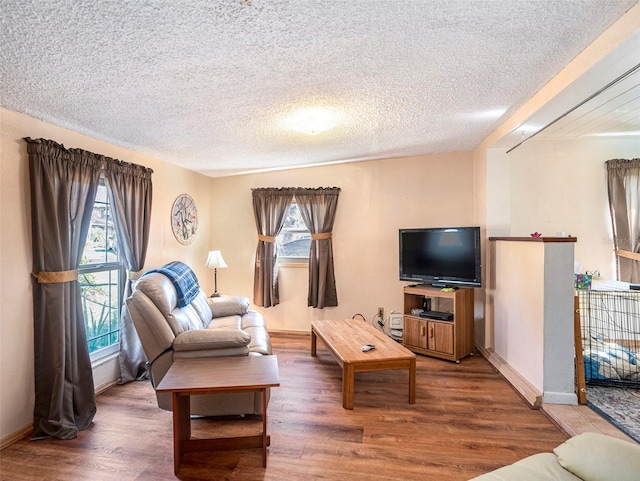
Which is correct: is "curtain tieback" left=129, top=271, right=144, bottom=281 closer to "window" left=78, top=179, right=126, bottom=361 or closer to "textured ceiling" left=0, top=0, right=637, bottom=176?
"window" left=78, top=179, right=126, bottom=361

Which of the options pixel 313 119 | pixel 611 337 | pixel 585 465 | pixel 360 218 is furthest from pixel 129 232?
pixel 611 337

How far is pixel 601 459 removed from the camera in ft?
4.08

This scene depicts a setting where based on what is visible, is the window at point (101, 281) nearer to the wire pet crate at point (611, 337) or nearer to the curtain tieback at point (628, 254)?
the wire pet crate at point (611, 337)

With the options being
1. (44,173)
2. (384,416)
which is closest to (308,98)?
(44,173)

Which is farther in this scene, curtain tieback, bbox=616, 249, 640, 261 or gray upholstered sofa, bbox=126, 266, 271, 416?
curtain tieback, bbox=616, 249, 640, 261

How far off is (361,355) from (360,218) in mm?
2109

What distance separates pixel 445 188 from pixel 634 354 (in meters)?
2.43

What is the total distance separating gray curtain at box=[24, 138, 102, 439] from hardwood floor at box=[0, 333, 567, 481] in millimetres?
160

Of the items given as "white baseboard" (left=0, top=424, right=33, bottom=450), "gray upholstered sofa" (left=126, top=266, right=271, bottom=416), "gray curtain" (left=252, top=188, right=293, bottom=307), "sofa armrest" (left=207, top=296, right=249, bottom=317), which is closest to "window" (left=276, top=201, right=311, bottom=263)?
"gray curtain" (left=252, top=188, right=293, bottom=307)

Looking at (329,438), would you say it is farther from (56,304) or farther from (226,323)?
(56,304)

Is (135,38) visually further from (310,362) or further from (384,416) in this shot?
(310,362)

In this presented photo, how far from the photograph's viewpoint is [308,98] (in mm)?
2217

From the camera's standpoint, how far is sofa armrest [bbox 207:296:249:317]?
368 cm

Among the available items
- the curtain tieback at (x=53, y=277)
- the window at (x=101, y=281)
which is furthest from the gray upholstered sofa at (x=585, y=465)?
the window at (x=101, y=281)
